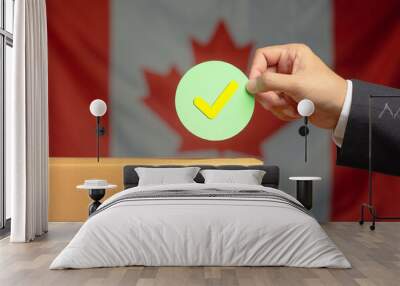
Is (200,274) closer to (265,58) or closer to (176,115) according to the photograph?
(265,58)

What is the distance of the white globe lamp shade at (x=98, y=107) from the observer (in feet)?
20.0

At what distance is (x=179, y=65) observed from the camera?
6.59 meters

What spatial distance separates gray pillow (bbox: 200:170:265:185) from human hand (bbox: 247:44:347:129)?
404 centimetres

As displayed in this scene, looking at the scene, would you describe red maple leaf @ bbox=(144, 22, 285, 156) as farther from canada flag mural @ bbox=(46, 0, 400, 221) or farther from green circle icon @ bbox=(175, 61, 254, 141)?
green circle icon @ bbox=(175, 61, 254, 141)

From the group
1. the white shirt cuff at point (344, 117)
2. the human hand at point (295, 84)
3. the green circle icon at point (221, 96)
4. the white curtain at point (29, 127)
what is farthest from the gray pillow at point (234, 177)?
the white shirt cuff at point (344, 117)

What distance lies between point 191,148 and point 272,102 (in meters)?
4.99

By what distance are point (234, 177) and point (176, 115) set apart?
1292 mm

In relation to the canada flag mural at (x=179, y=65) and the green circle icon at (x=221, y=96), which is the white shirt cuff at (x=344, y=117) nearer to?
the green circle icon at (x=221, y=96)

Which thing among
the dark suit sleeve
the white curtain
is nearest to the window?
the white curtain

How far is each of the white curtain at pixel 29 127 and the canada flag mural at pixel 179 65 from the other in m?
0.88

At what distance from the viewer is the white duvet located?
3.85 meters

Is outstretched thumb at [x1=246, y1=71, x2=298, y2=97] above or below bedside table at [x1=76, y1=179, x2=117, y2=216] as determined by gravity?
above

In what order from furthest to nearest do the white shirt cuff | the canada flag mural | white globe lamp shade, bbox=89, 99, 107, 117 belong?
1. the canada flag mural
2. white globe lamp shade, bbox=89, 99, 107, 117
3. the white shirt cuff

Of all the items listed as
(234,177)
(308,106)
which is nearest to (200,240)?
(234,177)
